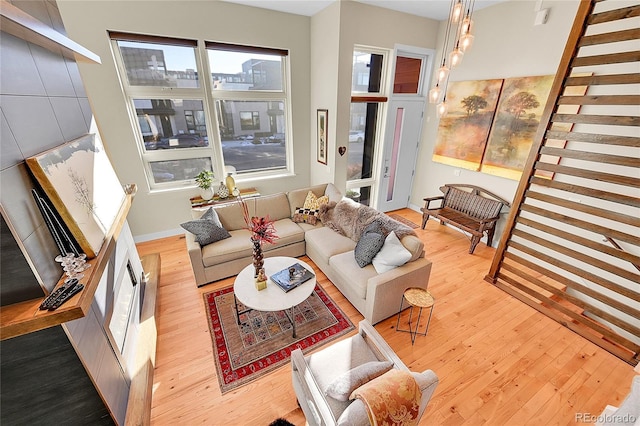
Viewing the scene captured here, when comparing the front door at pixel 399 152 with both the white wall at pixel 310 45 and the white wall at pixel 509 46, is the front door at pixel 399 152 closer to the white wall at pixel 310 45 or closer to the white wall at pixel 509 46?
the white wall at pixel 310 45

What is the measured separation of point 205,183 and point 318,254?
2170 millimetres

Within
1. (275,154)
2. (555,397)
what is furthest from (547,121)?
(275,154)

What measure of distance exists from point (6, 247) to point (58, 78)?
144 cm

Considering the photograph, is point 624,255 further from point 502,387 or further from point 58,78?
point 58,78

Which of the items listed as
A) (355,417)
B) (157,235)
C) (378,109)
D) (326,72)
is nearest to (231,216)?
(157,235)

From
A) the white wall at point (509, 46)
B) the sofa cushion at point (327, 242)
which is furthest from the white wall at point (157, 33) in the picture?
the white wall at point (509, 46)

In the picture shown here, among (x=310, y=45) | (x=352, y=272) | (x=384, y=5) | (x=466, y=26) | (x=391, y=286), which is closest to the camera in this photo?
(x=466, y=26)

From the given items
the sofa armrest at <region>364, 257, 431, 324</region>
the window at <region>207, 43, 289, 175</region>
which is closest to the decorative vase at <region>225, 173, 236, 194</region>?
the window at <region>207, 43, 289, 175</region>

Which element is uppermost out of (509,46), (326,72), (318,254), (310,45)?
(310,45)

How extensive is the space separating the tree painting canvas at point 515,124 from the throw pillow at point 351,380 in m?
3.48

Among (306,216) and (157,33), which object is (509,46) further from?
(157,33)

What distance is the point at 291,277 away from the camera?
2453 millimetres

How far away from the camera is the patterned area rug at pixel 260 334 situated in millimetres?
2145

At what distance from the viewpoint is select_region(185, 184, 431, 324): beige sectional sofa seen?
249cm
